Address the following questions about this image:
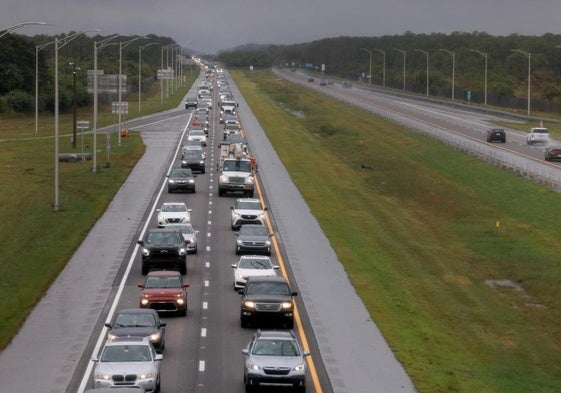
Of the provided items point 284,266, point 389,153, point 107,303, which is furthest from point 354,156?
point 107,303

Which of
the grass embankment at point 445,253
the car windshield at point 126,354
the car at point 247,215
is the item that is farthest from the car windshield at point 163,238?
the car windshield at point 126,354

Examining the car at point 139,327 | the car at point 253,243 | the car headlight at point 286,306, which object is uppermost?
the car at point 139,327

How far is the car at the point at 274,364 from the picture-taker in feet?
85.0

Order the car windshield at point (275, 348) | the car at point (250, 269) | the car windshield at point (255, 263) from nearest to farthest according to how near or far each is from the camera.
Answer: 1. the car windshield at point (275, 348)
2. the car at point (250, 269)
3. the car windshield at point (255, 263)

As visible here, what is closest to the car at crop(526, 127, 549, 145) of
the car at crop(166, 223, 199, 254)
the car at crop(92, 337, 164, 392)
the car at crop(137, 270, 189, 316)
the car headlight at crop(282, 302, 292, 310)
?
the car at crop(166, 223, 199, 254)

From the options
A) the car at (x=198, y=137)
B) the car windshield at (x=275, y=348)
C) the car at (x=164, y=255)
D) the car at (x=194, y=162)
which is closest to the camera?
the car windshield at (x=275, y=348)

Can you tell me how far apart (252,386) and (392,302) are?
588 inches

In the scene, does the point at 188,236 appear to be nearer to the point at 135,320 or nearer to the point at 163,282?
the point at 163,282

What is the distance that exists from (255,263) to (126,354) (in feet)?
47.1

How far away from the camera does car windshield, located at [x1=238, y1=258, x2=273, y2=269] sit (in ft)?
130

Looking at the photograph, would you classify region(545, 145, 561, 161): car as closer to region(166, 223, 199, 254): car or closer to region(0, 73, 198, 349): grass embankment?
region(0, 73, 198, 349): grass embankment

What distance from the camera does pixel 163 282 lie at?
35.4m

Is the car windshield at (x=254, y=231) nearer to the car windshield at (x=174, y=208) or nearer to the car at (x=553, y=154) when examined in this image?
the car windshield at (x=174, y=208)

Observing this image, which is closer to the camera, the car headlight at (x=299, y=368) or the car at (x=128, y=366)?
the car at (x=128, y=366)
